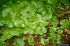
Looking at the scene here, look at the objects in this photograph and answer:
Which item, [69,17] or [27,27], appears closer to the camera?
[27,27]

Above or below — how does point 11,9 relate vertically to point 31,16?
above

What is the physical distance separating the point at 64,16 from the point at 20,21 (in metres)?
1.79

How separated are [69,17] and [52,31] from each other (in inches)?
39.6

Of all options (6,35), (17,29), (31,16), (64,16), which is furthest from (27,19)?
(64,16)

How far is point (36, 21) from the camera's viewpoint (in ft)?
6.62

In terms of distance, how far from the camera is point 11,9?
1.90 m

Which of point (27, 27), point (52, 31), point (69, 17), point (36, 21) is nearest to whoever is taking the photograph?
point (36, 21)

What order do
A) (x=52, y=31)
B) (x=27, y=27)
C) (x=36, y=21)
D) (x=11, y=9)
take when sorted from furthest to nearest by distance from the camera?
(x=52, y=31) → (x=27, y=27) → (x=36, y=21) → (x=11, y=9)

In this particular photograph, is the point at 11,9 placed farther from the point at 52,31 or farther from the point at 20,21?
the point at 52,31

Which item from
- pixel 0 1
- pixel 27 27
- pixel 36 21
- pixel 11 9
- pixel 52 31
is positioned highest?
pixel 0 1

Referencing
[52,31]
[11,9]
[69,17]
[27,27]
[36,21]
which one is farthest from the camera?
[69,17]

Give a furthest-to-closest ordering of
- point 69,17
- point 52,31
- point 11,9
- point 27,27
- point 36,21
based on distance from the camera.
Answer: point 69,17 → point 52,31 → point 27,27 → point 36,21 → point 11,9

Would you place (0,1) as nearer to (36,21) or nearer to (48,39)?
(36,21)

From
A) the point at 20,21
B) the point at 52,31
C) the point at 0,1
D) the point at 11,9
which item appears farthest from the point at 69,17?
the point at 0,1
